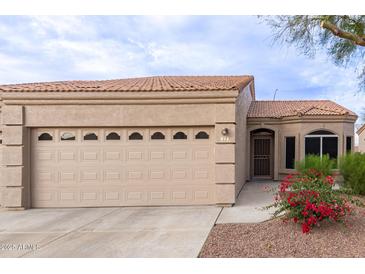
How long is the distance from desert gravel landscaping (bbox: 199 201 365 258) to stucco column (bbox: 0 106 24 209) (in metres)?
6.82

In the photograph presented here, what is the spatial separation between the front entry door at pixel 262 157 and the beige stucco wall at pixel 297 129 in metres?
0.74

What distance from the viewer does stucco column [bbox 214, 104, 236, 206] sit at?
8.56 metres

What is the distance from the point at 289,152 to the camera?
13609 millimetres

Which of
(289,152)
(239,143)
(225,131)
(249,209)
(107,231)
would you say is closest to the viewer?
(107,231)

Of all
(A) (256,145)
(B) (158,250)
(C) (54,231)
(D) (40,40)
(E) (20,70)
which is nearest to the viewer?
(B) (158,250)

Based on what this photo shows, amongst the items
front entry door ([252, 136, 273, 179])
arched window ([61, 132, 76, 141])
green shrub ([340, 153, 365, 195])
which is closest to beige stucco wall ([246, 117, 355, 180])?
front entry door ([252, 136, 273, 179])

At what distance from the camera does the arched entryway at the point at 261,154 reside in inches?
577

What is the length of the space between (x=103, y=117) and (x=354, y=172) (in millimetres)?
9029

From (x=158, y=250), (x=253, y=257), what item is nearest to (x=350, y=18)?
(x=253, y=257)

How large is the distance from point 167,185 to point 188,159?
3.81 ft

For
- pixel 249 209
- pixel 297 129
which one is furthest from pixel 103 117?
pixel 297 129

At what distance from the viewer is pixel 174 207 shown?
873 cm

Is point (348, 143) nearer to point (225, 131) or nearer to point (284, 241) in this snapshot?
point (225, 131)

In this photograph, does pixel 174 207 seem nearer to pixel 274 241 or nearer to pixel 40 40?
pixel 274 241
